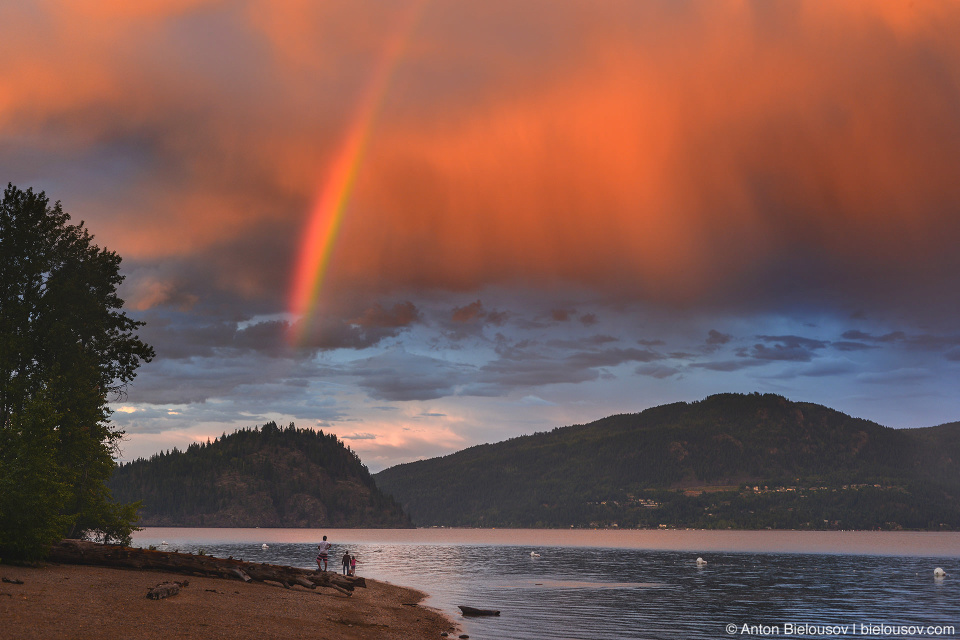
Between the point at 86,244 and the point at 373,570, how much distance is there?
61526 mm

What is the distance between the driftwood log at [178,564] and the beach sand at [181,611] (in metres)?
0.62

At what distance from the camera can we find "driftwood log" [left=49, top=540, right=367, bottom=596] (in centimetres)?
4681

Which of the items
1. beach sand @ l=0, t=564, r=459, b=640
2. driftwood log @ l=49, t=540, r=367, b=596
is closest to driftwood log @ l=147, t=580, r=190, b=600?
beach sand @ l=0, t=564, r=459, b=640

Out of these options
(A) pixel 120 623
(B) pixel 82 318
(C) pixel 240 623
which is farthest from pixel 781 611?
(B) pixel 82 318

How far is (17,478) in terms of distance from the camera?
132 feet

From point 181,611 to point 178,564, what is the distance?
51.1ft

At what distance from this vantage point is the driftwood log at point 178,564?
4681 cm

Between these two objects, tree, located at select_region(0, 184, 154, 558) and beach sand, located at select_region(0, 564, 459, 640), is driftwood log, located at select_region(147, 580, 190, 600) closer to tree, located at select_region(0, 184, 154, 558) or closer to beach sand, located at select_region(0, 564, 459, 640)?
beach sand, located at select_region(0, 564, 459, 640)

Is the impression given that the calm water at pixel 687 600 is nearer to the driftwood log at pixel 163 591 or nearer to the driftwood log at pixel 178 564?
the driftwood log at pixel 178 564

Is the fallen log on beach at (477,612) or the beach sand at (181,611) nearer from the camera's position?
the beach sand at (181,611)

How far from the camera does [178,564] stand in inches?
1940

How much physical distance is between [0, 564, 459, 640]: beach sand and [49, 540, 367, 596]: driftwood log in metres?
0.62

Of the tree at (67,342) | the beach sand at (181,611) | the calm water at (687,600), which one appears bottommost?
the calm water at (687,600)

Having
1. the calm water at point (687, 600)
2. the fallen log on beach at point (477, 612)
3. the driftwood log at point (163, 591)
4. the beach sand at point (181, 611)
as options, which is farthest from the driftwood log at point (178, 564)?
the calm water at point (687, 600)
